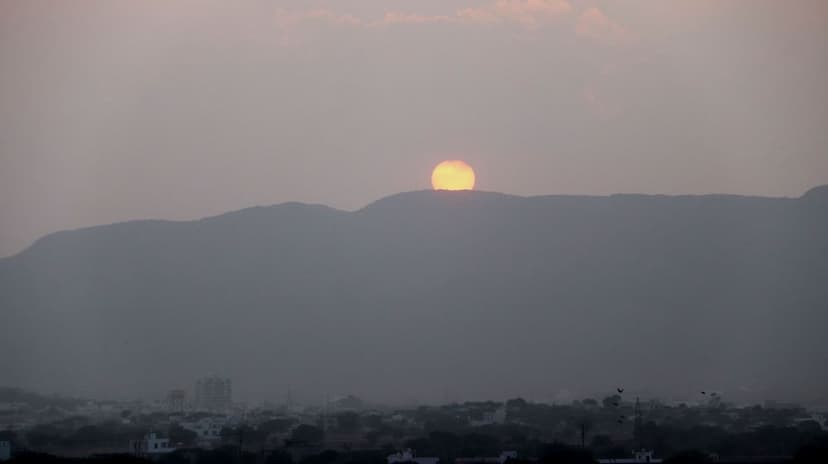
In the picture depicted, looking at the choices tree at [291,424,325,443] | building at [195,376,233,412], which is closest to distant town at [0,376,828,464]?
tree at [291,424,325,443]

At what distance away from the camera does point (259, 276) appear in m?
176

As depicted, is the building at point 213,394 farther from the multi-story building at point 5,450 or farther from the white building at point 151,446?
the multi-story building at point 5,450

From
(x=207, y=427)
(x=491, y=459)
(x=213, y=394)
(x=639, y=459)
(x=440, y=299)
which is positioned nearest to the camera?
(x=639, y=459)

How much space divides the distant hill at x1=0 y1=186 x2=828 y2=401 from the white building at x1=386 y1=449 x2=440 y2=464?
75.6 metres

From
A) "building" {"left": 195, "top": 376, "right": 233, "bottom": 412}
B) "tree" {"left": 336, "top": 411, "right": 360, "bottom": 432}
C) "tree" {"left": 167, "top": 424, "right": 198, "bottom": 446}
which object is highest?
"building" {"left": 195, "top": 376, "right": 233, "bottom": 412}

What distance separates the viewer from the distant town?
51562mm

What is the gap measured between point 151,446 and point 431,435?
1188 centimetres

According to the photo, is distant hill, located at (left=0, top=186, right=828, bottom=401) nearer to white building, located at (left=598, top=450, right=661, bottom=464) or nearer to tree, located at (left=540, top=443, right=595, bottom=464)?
white building, located at (left=598, top=450, right=661, bottom=464)

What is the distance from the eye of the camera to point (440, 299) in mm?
167125

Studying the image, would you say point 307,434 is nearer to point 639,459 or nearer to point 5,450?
point 5,450

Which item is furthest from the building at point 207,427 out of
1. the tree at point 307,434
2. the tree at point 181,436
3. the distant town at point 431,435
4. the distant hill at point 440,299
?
the distant hill at point 440,299

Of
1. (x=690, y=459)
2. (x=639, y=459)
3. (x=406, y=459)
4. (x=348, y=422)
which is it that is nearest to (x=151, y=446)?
(x=406, y=459)

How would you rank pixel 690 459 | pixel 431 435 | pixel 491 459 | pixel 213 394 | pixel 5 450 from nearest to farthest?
pixel 690 459, pixel 491 459, pixel 5 450, pixel 431 435, pixel 213 394

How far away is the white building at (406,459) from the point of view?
49.7 m
